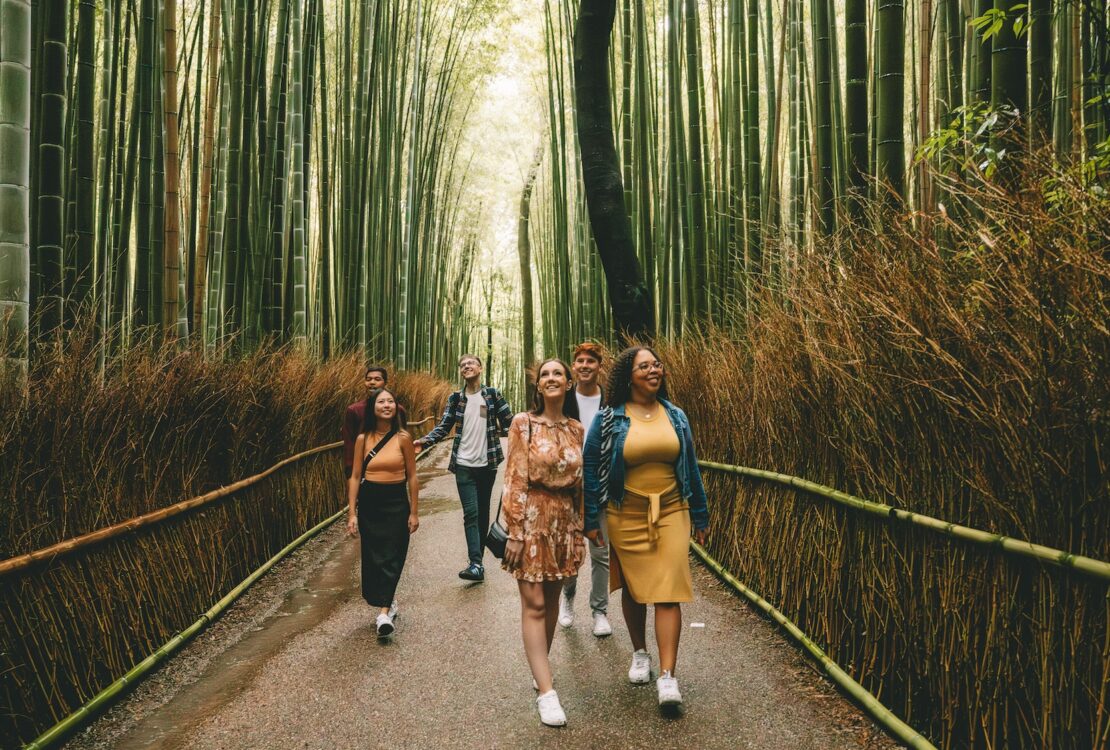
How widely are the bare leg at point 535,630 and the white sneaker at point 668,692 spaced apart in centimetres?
36

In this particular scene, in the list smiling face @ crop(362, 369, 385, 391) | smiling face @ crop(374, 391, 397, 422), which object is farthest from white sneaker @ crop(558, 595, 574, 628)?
smiling face @ crop(362, 369, 385, 391)

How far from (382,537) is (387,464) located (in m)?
0.35

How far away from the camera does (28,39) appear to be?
9.95 ft

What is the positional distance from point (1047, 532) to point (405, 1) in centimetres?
1020

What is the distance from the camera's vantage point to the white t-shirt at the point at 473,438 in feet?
15.5

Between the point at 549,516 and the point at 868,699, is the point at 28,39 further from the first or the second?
the point at 868,699

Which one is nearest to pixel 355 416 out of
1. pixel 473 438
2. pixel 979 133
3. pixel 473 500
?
pixel 473 438

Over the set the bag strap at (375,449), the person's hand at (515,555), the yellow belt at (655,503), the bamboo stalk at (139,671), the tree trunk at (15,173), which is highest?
the tree trunk at (15,173)

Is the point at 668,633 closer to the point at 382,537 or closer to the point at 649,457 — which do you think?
the point at 649,457

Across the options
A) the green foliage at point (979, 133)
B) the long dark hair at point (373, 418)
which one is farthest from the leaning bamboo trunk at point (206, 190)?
the green foliage at point (979, 133)

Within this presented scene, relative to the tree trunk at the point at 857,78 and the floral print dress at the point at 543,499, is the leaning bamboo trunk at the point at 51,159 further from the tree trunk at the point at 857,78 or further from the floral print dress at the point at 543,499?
the tree trunk at the point at 857,78

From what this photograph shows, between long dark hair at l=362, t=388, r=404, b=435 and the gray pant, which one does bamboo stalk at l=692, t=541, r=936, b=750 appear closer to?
the gray pant

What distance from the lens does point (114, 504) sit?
3.13m

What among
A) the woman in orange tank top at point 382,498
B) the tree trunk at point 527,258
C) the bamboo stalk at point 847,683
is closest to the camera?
the bamboo stalk at point 847,683
